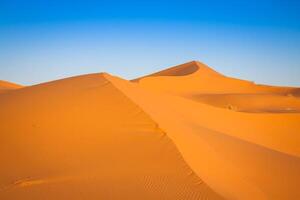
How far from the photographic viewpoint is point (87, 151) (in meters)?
7.75

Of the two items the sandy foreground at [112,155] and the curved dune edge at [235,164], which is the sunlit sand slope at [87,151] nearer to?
the sandy foreground at [112,155]

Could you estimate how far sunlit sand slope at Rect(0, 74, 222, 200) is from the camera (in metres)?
5.83

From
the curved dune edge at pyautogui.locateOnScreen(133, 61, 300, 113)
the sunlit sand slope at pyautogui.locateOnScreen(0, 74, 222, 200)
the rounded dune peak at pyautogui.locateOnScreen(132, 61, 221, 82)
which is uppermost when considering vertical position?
the sunlit sand slope at pyautogui.locateOnScreen(0, 74, 222, 200)

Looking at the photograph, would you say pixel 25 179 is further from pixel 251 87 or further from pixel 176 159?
pixel 251 87

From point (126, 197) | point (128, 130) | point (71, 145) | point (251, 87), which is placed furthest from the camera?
point (251, 87)

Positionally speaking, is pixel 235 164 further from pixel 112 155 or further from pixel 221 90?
pixel 221 90

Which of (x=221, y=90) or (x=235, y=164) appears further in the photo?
(x=221, y=90)

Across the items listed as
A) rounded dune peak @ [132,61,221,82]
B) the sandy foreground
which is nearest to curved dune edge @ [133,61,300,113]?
rounded dune peak @ [132,61,221,82]

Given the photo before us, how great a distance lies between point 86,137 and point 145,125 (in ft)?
5.07

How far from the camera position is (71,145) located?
26.5 feet

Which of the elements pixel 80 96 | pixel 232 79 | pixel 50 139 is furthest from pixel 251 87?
pixel 50 139

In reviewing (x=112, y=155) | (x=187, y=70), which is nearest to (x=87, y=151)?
(x=112, y=155)

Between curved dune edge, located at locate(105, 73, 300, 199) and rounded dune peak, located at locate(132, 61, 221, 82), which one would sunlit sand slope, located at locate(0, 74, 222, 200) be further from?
rounded dune peak, located at locate(132, 61, 221, 82)

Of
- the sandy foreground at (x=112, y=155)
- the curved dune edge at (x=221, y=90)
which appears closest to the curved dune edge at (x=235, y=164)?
the sandy foreground at (x=112, y=155)
